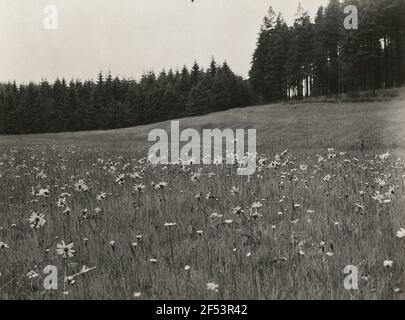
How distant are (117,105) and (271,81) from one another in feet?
101

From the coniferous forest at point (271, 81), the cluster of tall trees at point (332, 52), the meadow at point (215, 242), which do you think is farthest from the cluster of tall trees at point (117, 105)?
the meadow at point (215, 242)

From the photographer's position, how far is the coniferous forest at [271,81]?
64.6 m

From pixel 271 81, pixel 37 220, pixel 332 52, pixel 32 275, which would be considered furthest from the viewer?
pixel 271 81

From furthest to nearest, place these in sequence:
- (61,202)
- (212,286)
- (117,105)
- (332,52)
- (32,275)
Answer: (117,105)
(332,52)
(61,202)
(32,275)
(212,286)

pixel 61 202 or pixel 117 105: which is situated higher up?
pixel 117 105

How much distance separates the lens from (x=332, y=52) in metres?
75.9

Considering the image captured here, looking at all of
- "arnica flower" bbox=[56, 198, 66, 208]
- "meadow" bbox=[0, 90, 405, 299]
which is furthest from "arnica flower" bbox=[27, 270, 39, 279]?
"arnica flower" bbox=[56, 198, 66, 208]

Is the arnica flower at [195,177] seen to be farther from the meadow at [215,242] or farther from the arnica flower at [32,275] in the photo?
the arnica flower at [32,275]

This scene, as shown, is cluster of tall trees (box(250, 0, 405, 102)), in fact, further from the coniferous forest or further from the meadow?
the meadow

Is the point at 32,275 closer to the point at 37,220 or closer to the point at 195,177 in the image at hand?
the point at 37,220

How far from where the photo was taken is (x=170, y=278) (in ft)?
13.1

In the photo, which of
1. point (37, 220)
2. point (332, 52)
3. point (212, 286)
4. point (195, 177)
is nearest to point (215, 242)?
point (212, 286)

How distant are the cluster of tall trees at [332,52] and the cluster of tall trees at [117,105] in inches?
278

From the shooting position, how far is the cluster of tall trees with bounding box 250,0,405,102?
62875 mm
